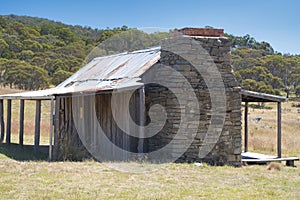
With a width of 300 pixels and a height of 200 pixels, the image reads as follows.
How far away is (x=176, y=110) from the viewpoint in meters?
13.1

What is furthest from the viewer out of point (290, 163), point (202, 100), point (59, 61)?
point (59, 61)

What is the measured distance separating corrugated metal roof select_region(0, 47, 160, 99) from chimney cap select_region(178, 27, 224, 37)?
1.28 meters

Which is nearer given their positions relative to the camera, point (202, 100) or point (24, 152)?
A: point (202, 100)

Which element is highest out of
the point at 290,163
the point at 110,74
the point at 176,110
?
the point at 110,74

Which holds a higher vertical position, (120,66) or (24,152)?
(120,66)

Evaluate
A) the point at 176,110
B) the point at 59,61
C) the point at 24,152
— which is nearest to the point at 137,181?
the point at 176,110

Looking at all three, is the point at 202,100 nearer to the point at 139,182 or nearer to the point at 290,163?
the point at 290,163

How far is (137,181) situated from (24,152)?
248 inches

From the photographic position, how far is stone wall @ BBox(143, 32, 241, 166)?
516 inches

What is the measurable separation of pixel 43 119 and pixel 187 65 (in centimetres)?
1660

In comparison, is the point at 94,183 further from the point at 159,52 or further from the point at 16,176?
the point at 159,52

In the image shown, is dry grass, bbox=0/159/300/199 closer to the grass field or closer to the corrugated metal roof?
the grass field

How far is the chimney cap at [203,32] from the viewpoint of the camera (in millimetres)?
13598

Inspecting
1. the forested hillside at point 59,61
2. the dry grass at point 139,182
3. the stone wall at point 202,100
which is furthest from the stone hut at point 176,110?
the forested hillside at point 59,61
